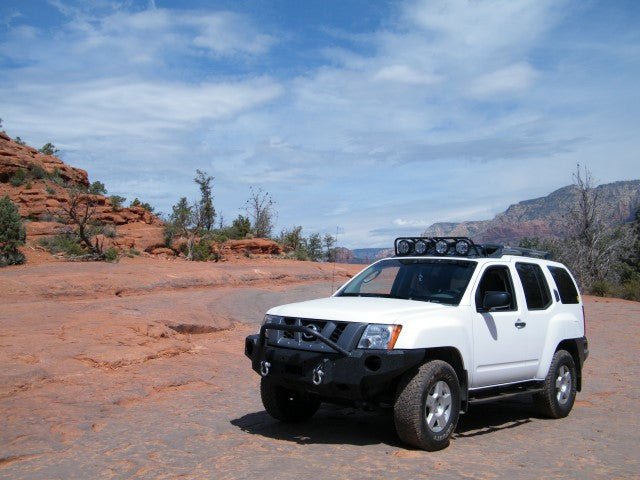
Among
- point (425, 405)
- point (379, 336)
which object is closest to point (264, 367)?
point (379, 336)

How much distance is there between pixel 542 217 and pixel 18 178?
47.9 m

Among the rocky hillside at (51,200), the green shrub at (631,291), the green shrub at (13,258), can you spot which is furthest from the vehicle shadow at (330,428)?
the rocky hillside at (51,200)

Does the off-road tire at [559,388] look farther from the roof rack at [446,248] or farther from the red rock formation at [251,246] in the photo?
the red rock formation at [251,246]

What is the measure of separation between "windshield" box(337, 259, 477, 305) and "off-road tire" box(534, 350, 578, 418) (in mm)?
1807

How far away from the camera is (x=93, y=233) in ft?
111

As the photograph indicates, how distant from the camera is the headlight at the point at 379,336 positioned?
5926mm

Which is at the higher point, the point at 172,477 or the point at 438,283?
the point at 438,283

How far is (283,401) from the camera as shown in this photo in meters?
7.04

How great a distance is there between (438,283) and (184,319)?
23.6 ft

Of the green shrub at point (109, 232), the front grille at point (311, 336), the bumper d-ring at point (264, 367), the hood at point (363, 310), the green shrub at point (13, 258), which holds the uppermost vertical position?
the green shrub at point (109, 232)

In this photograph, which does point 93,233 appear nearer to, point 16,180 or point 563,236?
point 16,180

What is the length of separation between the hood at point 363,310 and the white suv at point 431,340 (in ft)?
0.04

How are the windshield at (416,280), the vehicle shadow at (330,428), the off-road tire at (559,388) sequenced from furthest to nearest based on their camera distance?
the off-road tire at (559,388)
the windshield at (416,280)
the vehicle shadow at (330,428)

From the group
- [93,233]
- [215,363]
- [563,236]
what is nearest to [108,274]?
[215,363]
